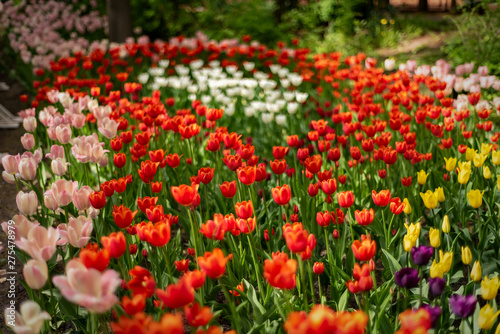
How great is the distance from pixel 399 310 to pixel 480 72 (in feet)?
9.21

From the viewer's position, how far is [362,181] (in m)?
3.44

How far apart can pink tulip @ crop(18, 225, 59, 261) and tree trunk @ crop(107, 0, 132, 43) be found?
7392mm

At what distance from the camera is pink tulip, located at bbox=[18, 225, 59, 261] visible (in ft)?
5.16

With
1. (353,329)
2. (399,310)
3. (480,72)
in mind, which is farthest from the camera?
(480,72)

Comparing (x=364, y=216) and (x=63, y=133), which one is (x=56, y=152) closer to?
(x=63, y=133)

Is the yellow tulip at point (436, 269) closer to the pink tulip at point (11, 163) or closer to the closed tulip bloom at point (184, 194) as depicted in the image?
the closed tulip bloom at point (184, 194)

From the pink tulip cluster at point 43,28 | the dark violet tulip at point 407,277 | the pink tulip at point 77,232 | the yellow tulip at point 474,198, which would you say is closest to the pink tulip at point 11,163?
the pink tulip at point 77,232

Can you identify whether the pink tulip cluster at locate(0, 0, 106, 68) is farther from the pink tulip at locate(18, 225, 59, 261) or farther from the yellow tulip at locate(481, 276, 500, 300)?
the yellow tulip at locate(481, 276, 500, 300)

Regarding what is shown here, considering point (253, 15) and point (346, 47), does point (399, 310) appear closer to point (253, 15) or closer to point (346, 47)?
point (346, 47)

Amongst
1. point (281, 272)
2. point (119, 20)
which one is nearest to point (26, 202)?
point (281, 272)

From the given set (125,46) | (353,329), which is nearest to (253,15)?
(125,46)

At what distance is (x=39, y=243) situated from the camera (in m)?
1.64

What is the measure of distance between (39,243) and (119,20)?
7.46 meters

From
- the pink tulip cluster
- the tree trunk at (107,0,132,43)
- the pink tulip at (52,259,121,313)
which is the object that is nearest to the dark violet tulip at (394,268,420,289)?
the pink tulip at (52,259,121,313)
